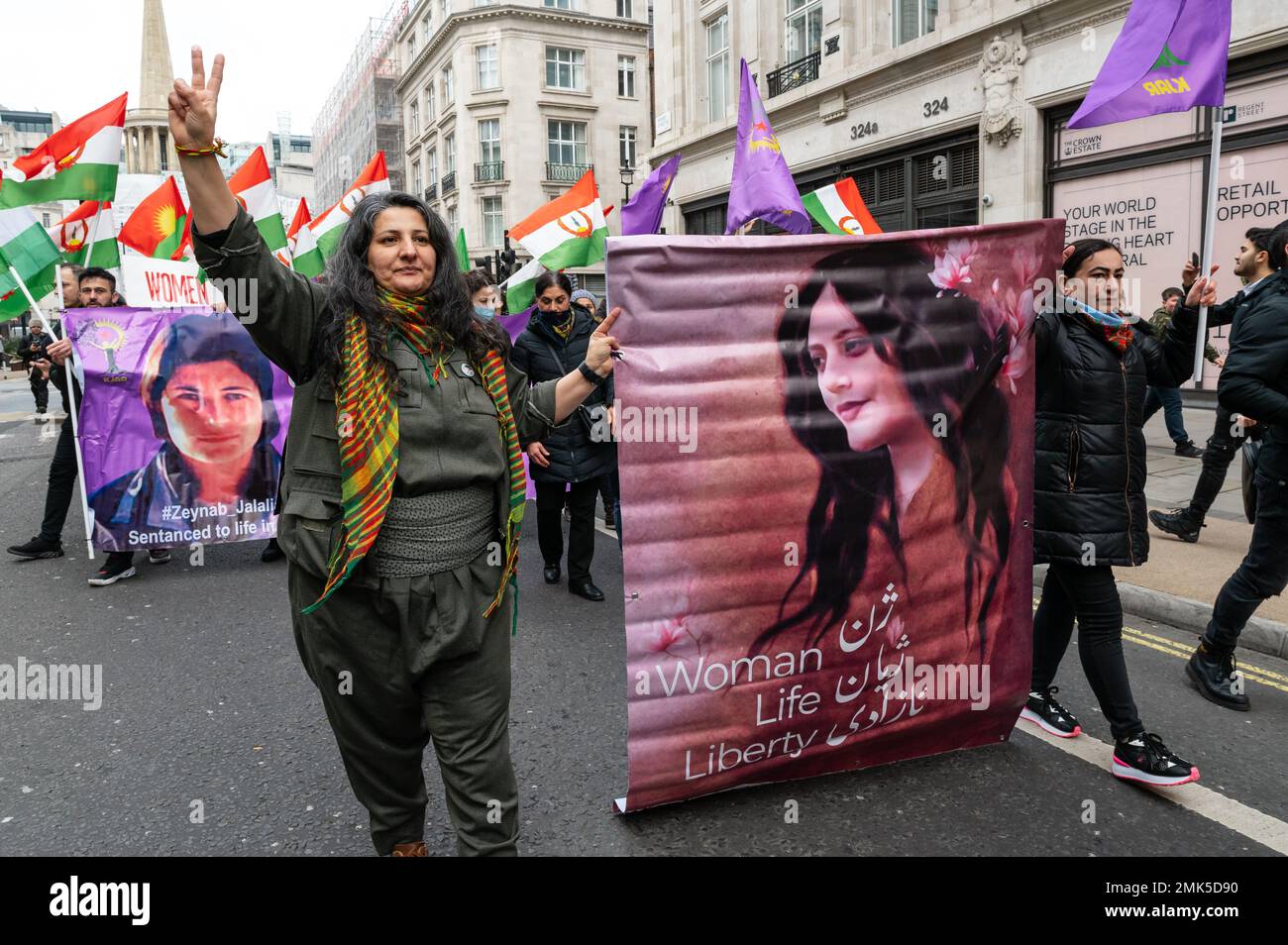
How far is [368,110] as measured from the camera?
6353cm

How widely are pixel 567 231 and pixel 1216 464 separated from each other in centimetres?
553

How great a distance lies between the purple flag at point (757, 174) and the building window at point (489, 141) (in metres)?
44.3

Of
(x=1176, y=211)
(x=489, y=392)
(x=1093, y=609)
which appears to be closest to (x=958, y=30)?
(x=1176, y=211)

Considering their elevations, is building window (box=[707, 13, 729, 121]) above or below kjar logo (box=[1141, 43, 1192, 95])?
above

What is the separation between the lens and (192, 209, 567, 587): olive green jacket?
88.0 inches

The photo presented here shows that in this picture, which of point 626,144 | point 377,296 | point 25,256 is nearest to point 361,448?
point 377,296

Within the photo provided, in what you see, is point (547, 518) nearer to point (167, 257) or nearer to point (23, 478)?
point (167, 257)

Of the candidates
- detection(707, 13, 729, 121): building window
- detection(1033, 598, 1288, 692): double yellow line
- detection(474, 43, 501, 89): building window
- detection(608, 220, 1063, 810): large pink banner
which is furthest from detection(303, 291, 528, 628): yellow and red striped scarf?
detection(474, 43, 501, 89): building window

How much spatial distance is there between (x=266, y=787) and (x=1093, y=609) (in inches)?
117

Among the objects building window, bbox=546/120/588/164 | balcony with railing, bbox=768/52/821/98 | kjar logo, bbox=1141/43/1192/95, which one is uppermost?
building window, bbox=546/120/588/164

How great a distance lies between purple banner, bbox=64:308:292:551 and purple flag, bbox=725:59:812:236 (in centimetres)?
372

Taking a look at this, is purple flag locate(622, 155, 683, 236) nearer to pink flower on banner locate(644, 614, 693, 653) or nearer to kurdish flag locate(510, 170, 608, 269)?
kurdish flag locate(510, 170, 608, 269)

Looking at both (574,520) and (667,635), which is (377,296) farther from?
(574,520)

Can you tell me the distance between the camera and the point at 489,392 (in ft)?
8.02
